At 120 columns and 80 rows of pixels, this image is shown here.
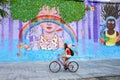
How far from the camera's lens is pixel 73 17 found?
2170 cm

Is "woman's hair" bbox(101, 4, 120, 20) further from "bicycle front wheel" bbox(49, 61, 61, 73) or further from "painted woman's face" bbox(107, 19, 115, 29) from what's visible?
"bicycle front wheel" bbox(49, 61, 61, 73)

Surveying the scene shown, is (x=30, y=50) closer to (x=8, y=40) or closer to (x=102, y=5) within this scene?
(x=8, y=40)

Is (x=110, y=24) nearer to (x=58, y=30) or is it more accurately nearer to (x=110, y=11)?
(x=110, y=11)

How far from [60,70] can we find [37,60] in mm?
4743

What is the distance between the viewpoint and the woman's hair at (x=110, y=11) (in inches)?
882

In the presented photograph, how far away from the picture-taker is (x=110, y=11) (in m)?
22.6

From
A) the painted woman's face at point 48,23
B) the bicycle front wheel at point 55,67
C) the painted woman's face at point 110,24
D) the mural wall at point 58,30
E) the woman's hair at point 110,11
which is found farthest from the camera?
the painted woman's face at point 110,24

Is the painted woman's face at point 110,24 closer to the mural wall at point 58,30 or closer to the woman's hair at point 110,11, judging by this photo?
the mural wall at point 58,30

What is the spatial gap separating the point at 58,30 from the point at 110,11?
172 inches

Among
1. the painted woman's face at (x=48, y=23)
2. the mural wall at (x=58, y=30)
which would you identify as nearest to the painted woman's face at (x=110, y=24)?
the mural wall at (x=58, y=30)

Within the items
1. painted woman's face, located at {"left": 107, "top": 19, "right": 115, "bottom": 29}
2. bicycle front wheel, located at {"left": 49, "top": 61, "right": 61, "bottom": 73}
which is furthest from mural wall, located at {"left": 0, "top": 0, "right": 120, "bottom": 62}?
bicycle front wheel, located at {"left": 49, "top": 61, "right": 61, "bottom": 73}

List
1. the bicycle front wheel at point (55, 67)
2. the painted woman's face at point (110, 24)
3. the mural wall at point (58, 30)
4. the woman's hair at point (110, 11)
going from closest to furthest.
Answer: the bicycle front wheel at point (55, 67) < the mural wall at point (58, 30) < the woman's hair at point (110, 11) < the painted woman's face at point (110, 24)

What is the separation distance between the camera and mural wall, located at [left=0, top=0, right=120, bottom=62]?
20.4 meters

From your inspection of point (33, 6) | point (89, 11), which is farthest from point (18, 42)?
Answer: point (89, 11)
